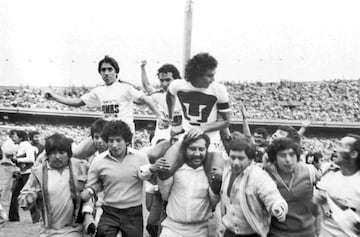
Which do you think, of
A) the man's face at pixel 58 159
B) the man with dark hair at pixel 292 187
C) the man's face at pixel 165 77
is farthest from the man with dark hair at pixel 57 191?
the man's face at pixel 165 77

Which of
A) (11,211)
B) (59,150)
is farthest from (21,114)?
(59,150)

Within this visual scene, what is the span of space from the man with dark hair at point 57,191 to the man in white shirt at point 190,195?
2.79ft

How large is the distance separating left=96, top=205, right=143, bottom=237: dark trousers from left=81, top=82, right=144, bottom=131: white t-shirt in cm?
204

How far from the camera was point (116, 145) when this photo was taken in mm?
5988

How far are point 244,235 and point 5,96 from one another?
38029 mm

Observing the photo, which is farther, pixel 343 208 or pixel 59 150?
pixel 59 150

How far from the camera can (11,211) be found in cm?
1111

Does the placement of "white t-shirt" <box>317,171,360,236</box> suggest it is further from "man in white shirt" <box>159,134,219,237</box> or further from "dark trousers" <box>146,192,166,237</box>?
"dark trousers" <box>146,192,166,237</box>

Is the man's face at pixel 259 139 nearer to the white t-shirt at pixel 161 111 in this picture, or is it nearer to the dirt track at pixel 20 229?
the white t-shirt at pixel 161 111

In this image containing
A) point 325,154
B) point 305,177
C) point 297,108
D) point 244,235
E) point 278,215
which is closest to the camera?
point 278,215

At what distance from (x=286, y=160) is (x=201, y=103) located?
122 centimetres

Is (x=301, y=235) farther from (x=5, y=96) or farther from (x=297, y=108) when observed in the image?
(x=5, y=96)

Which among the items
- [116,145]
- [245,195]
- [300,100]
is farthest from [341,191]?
[300,100]

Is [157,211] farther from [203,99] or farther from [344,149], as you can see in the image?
[344,149]
